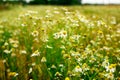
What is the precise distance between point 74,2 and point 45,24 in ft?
71.4

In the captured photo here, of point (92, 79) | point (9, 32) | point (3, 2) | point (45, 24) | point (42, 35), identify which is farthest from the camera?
point (3, 2)

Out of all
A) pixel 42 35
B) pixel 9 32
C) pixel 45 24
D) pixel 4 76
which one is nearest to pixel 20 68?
pixel 4 76

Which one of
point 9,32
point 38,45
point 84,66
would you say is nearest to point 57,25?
point 38,45

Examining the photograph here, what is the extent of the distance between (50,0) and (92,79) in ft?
75.5

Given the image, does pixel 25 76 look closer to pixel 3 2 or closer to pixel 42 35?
pixel 42 35

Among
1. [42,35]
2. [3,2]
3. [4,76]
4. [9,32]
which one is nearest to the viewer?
[4,76]

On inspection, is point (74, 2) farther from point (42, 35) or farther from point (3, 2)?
point (42, 35)

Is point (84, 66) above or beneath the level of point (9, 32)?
above

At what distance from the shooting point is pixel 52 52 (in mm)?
3850

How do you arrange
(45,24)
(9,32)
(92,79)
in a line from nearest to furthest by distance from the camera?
1. (92,79)
2. (45,24)
3. (9,32)

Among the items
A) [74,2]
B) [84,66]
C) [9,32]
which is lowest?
[74,2]

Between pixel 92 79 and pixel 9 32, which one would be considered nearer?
pixel 92 79

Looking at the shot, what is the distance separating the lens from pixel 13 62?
4.10 m

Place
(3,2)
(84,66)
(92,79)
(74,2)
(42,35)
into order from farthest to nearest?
(74,2)
(3,2)
(42,35)
(92,79)
(84,66)
